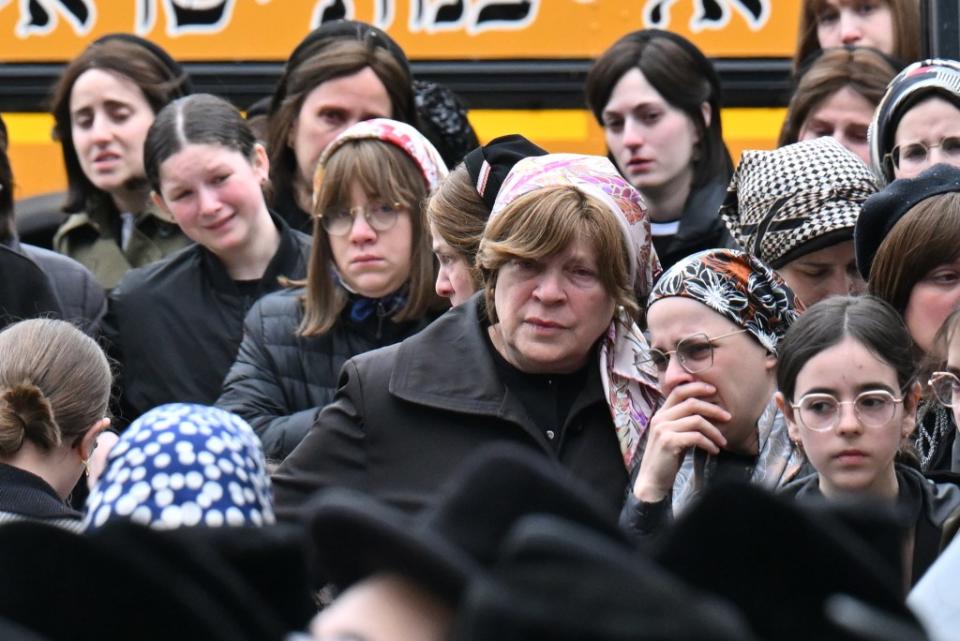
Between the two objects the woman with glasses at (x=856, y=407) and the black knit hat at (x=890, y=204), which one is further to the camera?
the black knit hat at (x=890, y=204)

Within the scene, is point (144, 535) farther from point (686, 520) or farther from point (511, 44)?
point (511, 44)

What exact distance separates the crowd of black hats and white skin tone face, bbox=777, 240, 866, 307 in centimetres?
287

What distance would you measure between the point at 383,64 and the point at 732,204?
128cm

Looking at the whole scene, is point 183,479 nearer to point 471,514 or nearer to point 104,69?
point 471,514

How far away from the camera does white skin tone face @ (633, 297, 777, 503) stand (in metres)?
3.76

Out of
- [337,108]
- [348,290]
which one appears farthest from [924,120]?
[337,108]

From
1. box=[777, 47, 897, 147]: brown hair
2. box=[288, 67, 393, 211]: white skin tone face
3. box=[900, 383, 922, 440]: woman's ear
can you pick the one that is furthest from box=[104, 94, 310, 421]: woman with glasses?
box=[900, 383, 922, 440]: woman's ear

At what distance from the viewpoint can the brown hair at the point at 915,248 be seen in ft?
13.4

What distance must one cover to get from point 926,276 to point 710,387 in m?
0.62

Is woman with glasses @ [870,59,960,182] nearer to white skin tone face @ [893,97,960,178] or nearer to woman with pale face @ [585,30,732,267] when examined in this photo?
white skin tone face @ [893,97,960,178]

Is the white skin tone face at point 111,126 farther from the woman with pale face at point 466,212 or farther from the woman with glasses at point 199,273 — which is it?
the woman with pale face at point 466,212

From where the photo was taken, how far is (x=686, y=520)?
1.76 m

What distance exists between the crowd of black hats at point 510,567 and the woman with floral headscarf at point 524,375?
2034mm

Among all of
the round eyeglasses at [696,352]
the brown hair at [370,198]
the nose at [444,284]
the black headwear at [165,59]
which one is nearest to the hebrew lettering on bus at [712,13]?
the black headwear at [165,59]
